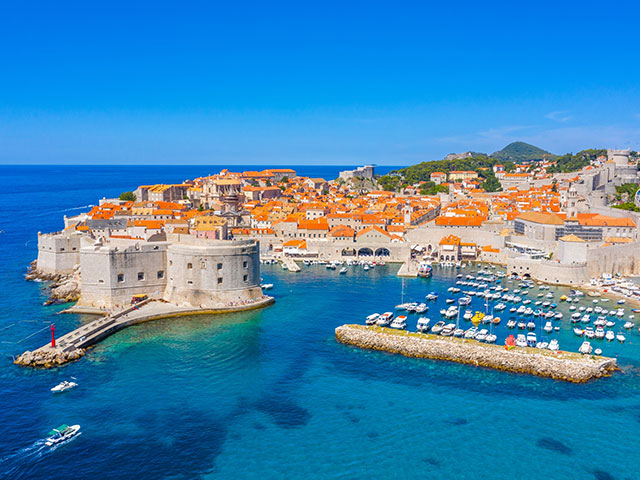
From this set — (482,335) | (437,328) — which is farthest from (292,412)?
(482,335)

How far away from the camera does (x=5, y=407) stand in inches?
763

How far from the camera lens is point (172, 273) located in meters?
32.2

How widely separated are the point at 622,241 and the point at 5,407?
4913 cm

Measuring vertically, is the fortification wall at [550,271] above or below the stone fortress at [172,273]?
below

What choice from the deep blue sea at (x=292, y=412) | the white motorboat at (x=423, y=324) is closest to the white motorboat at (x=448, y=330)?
the white motorboat at (x=423, y=324)

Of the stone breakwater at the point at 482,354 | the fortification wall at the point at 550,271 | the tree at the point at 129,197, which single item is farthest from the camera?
the tree at the point at 129,197

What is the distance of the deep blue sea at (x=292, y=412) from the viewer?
53.8 feet

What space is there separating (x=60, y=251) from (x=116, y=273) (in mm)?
10518

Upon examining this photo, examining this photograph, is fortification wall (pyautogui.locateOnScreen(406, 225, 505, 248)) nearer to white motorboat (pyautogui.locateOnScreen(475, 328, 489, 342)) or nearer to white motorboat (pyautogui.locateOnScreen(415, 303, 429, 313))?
white motorboat (pyautogui.locateOnScreen(415, 303, 429, 313))

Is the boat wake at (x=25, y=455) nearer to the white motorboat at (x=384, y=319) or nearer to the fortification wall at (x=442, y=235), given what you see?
the white motorboat at (x=384, y=319)

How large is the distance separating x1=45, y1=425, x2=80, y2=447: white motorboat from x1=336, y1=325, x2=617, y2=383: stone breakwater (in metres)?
13.2

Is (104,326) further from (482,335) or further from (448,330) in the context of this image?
(482,335)

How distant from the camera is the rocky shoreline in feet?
109

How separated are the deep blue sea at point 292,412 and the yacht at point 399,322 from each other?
11.2 ft
